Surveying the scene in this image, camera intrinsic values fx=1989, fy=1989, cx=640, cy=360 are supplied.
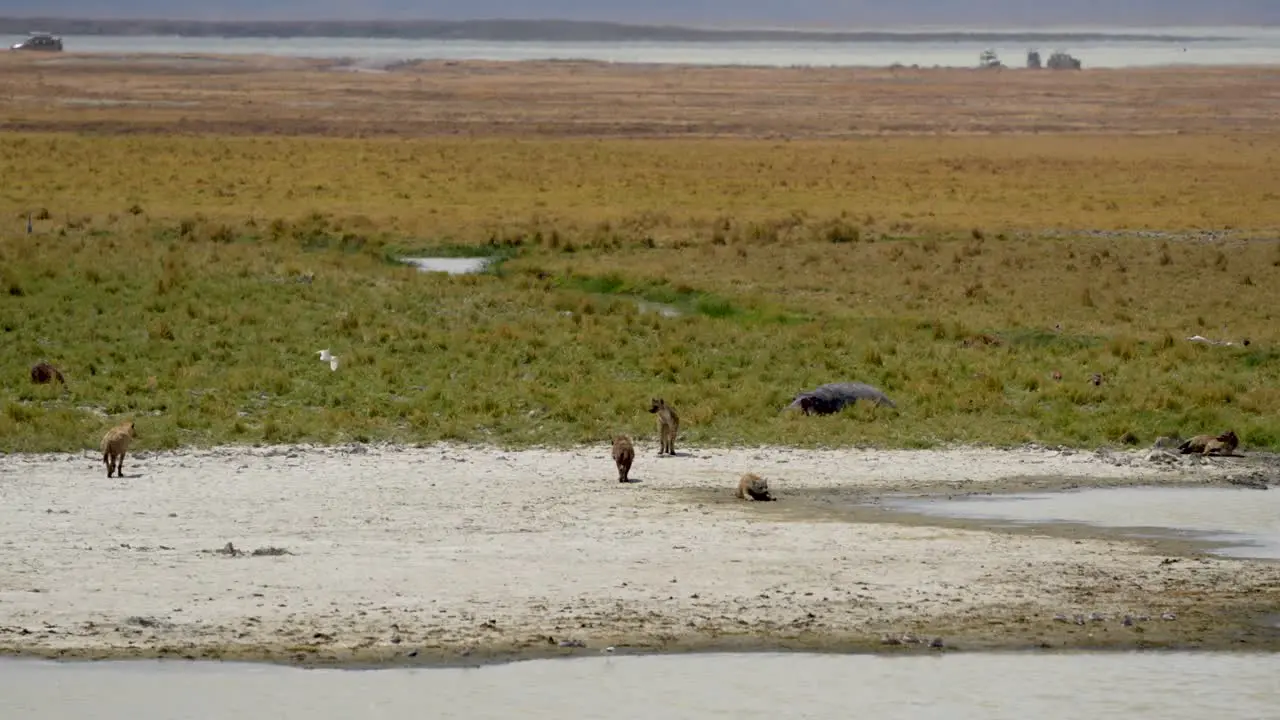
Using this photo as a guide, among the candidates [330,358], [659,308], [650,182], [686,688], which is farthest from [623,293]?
[650,182]

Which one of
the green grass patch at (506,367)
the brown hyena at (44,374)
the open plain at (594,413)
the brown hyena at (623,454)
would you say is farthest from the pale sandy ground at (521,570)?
the brown hyena at (44,374)

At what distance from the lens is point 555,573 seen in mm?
13234

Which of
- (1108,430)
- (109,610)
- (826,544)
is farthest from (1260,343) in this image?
(109,610)

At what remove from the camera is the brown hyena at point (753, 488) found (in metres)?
15.8

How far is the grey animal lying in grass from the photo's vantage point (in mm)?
20109

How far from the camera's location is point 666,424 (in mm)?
17969

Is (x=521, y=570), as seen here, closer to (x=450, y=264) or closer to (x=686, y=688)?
(x=686, y=688)

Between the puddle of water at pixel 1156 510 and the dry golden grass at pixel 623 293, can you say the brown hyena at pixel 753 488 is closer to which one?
the puddle of water at pixel 1156 510

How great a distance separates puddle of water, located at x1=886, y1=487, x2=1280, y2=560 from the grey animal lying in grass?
3.70m

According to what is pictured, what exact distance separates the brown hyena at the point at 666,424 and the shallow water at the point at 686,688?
6.36m

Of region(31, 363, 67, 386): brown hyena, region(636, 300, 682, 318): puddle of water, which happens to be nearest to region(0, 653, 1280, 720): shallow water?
region(31, 363, 67, 386): brown hyena

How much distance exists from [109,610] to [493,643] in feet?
7.75

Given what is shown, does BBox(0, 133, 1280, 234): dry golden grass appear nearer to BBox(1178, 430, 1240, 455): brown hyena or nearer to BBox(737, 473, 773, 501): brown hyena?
BBox(1178, 430, 1240, 455): brown hyena

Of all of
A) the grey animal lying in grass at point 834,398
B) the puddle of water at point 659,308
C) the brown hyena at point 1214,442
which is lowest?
the puddle of water at point 659,308
